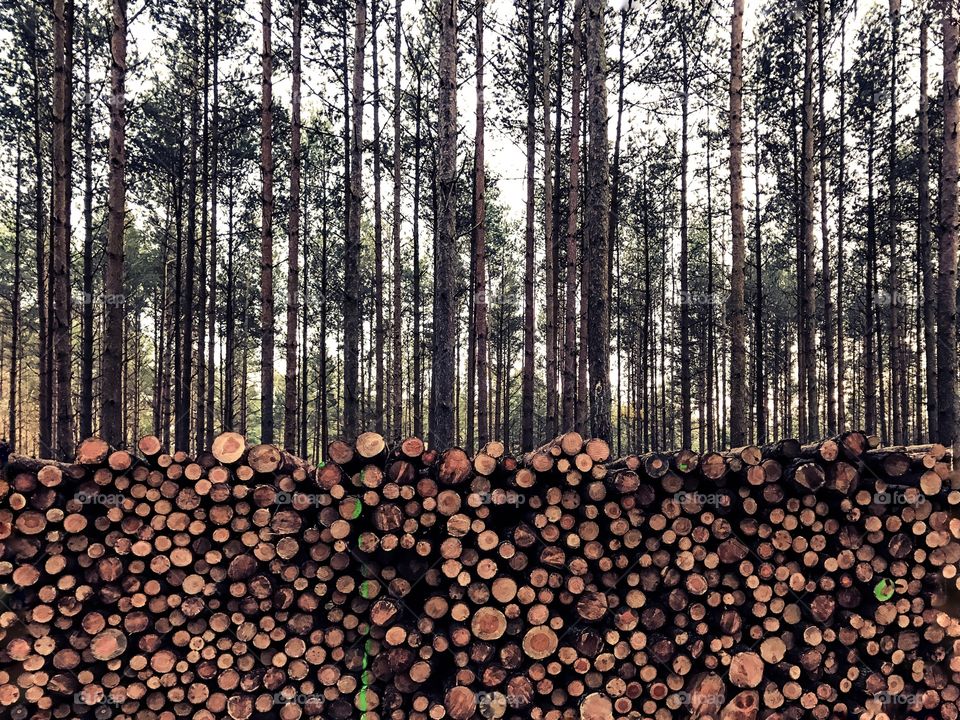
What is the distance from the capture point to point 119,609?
3799 millimetres

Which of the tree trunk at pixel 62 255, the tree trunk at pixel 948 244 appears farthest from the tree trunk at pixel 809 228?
the tree trunk at pixel 62 255

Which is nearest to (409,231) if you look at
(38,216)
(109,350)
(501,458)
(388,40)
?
(388,40)

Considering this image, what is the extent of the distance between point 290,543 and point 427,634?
1.07 meters

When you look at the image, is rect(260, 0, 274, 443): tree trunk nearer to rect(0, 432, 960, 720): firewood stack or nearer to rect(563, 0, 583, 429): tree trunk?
rect(563, 0, 583, 429): tree trunk

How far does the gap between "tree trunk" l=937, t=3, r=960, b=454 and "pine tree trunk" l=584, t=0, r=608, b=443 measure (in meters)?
4.63

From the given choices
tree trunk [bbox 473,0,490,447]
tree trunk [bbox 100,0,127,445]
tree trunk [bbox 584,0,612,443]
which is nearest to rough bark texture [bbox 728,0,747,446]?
tree trunk [bbox 584,0,612,443]

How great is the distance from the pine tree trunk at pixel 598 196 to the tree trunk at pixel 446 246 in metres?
2.14

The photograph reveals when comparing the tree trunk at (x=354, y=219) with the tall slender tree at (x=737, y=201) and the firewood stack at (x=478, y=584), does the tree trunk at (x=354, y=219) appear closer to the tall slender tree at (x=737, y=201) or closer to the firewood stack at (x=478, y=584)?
the firewood stack at (x=478, y=584)

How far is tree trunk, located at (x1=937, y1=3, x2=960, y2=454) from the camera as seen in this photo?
809 centimetres

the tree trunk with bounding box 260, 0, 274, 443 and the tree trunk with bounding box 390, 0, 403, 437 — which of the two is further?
the tree trunk with bounding box 390, 0, 403, 437

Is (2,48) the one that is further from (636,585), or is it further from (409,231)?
(636,585)

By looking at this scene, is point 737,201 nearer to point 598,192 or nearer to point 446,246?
point 598,192

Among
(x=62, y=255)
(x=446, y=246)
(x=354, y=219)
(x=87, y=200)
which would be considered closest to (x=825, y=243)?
(x=446, y=246)

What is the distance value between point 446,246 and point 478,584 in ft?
20.5
